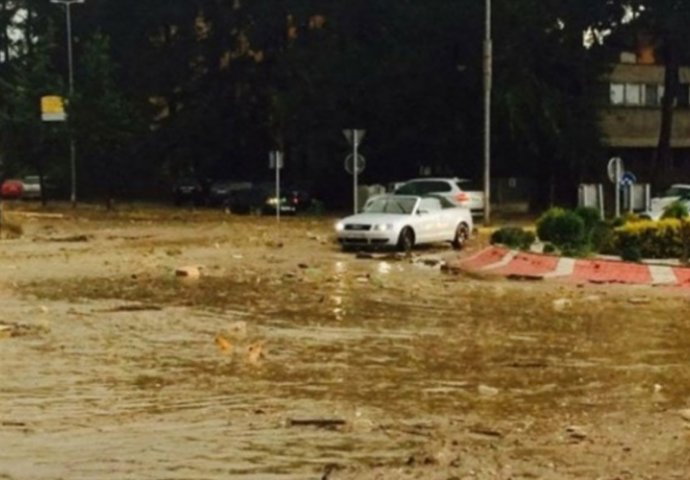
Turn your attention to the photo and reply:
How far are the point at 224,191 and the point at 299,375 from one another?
55134 millimetres

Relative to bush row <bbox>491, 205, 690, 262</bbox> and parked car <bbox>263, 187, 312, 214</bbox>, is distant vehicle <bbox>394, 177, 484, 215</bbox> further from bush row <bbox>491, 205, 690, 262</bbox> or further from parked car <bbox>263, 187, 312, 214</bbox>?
bush row <bbox>491, 205, 690, 262</bbox>

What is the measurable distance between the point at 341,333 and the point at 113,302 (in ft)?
19.0

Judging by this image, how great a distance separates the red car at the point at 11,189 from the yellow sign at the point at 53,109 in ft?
63.4

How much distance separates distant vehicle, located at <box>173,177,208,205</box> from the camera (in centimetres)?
7256

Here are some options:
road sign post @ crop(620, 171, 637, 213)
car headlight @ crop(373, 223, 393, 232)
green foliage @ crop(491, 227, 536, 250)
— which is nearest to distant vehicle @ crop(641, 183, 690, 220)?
road sign post @ crop(620, 171, 637, 213)

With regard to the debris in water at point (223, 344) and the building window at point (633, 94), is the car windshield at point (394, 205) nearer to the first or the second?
the debris in water at point (223, 344)

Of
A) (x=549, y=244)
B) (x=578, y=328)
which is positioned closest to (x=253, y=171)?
(x=549, y=244)

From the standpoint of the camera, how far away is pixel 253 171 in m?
73.8

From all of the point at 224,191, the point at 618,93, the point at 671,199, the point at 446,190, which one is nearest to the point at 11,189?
the point at 224,191

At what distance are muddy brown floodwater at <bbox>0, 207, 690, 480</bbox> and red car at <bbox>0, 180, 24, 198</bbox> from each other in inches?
2397

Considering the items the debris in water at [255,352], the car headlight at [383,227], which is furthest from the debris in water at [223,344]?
the car headlight at [383,227]

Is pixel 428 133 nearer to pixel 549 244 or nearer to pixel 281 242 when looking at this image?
pixel 281 242

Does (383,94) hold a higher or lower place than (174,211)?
higher

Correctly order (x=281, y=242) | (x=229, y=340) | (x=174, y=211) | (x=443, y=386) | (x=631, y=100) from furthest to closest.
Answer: (x=631, y=100) < (x=174, y=211) < (x=281, y=242) < (x=229, y=340) < (x=443, y=386)
